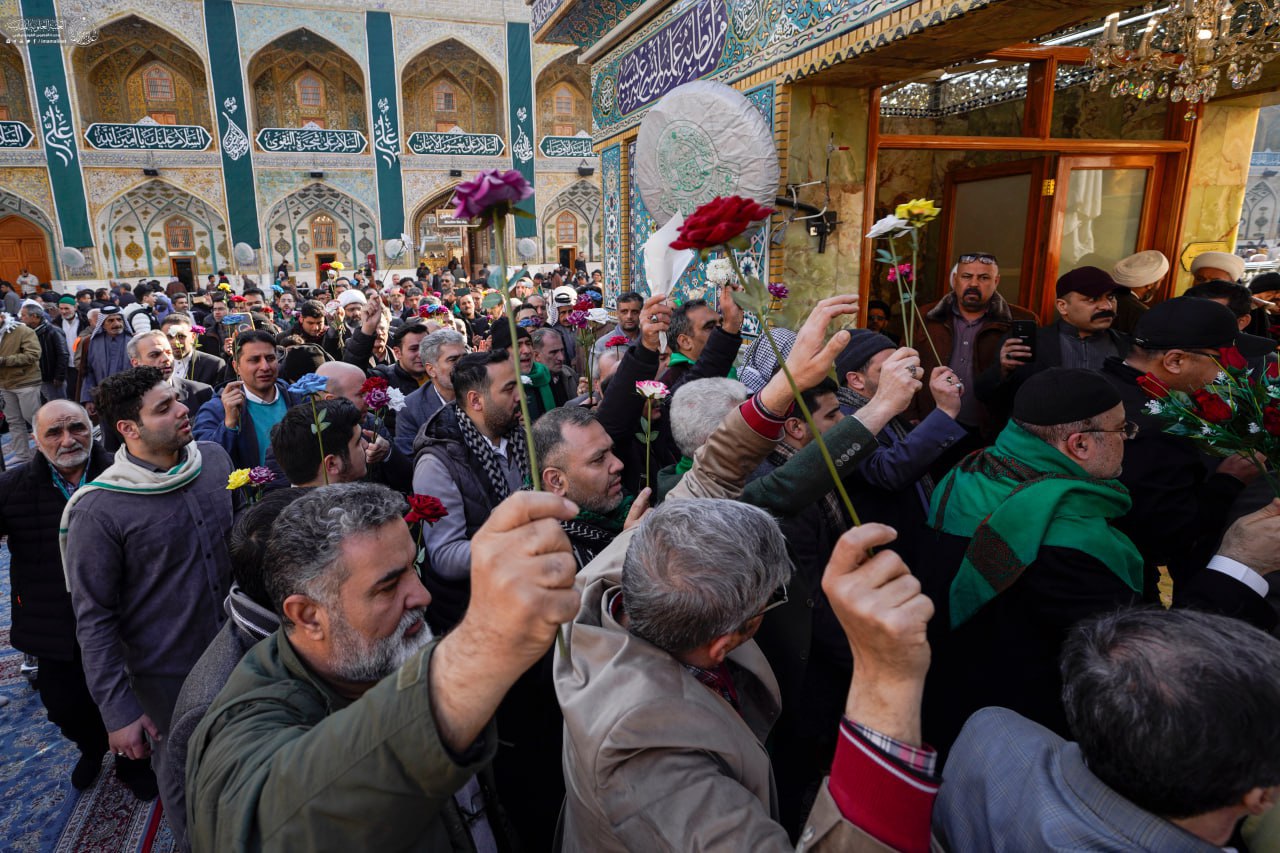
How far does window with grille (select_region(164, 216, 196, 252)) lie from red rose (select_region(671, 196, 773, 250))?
23.5 metres

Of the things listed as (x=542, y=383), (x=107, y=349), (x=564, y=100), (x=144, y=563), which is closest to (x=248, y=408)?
(x=144, y=563)

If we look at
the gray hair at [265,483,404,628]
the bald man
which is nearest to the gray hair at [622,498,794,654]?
the gray hair at [265,483,404,628]

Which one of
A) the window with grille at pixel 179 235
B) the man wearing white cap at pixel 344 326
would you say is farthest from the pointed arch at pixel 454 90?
the man wearing white cap at pixel 344 326

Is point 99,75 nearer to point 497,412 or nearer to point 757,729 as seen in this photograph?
point 497,412

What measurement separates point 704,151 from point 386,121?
1835 centimetres

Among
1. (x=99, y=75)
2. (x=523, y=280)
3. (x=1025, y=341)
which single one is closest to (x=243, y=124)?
(x=99, y=75)

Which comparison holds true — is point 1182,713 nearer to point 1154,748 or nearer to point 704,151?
point 1154,748

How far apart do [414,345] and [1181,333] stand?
3.96m

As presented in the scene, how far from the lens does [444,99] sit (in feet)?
72.9

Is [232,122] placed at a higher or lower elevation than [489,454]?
higher

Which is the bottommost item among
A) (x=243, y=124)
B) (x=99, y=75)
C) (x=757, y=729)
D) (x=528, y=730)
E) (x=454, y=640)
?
(x=528, y=730)

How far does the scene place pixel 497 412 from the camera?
262cm

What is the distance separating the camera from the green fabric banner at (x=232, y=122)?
60.3ft

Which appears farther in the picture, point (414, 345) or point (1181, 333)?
point (414, 345)
